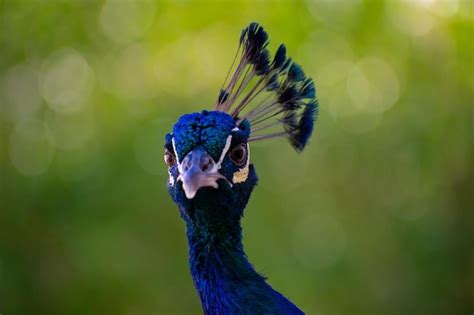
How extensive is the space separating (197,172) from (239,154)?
0.16 meters

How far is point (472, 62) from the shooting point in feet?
14.7

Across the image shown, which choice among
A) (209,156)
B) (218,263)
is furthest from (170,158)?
(218,263)

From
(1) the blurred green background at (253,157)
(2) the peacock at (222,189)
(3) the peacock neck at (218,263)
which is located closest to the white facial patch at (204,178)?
(2) the peacock at (222,189)

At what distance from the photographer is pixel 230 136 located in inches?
53.8

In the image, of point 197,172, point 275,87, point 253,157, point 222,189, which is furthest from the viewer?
point 253,157

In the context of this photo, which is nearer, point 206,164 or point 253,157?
point 206,164

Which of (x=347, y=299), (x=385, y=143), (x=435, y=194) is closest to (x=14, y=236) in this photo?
(x=347, y=299)

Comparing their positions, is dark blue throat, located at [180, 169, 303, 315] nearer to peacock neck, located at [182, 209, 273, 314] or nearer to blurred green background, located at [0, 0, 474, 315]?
peacock neck, located at [182, 209, 273, 314]

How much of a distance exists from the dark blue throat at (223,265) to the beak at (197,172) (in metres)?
0.05

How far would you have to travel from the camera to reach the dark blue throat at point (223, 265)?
138 centimetres

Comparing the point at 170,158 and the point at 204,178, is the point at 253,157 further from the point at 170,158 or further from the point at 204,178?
the point at 204,178

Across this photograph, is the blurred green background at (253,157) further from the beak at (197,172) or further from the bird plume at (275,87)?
the beak at (197,172)

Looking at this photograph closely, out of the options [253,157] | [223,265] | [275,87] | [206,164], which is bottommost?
[223,265]

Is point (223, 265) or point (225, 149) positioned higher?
point (225, 149)
